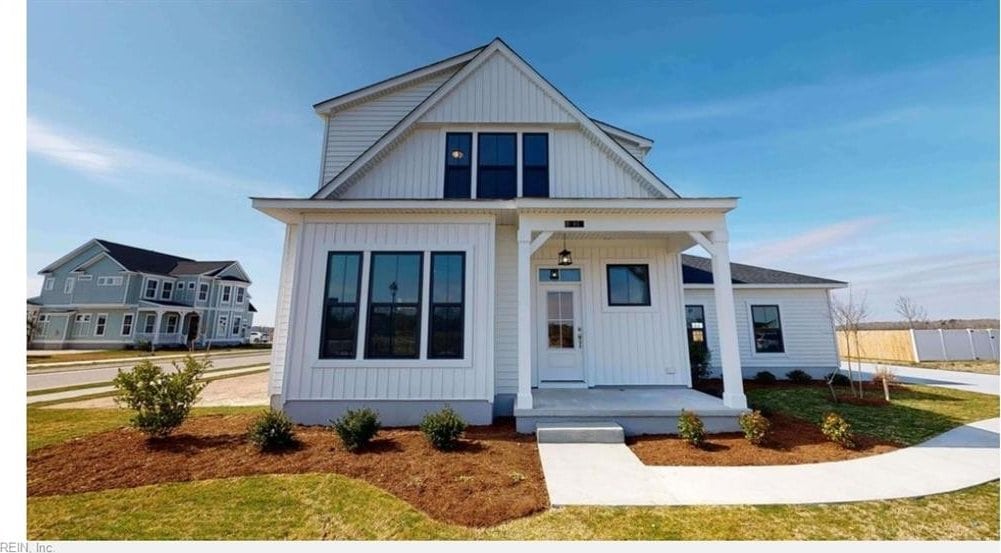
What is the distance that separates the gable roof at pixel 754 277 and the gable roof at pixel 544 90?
5332 millimetres

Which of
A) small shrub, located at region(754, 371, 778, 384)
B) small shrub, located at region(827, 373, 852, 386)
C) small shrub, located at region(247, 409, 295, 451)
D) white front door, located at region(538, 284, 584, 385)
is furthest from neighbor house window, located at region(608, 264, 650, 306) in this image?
small shrub, located at region(827, 373, 852, 386)

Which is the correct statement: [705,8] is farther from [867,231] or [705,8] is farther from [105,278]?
[105,278]

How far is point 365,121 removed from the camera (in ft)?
29.7

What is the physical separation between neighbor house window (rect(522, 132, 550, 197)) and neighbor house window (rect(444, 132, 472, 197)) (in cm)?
127

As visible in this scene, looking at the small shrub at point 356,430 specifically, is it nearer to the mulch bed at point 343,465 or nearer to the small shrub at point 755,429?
the mulch bed at point 343,465

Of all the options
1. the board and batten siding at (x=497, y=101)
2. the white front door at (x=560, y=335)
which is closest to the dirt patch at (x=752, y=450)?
the white front door at (x=560, y=335)

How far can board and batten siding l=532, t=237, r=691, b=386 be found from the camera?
26.2 ft

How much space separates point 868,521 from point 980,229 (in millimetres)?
6605

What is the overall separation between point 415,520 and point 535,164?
7045mm

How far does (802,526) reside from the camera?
127 inches

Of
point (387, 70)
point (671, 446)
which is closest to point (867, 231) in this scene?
point (671, 446)

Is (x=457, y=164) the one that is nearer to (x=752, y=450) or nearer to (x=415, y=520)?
(x=415, y=520)

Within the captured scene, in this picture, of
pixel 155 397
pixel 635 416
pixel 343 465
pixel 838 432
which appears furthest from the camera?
pixel 635 416

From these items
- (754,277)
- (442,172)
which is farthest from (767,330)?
(442,172)
